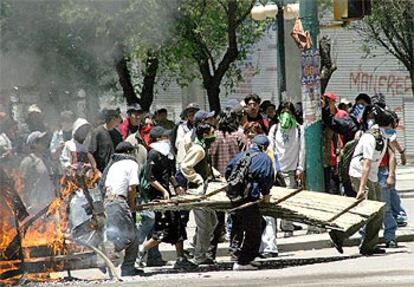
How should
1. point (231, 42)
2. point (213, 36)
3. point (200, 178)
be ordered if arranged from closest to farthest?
1. point (200, 178)
2. point (231, 42)
3. point (213, 36)

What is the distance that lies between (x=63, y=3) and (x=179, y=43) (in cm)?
1120

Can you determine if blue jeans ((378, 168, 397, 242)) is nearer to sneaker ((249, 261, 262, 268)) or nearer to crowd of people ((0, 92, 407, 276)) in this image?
crowd of people ((0, 92, 407, 276))

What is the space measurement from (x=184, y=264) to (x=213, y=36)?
1323 cm

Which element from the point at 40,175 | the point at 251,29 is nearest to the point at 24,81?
the point at 40,175

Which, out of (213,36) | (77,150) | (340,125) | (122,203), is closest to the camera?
(122,203)

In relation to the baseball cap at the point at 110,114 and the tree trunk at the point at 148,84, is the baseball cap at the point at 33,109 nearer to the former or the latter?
the baseball cap at the point at 110,114

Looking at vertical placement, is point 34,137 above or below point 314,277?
above

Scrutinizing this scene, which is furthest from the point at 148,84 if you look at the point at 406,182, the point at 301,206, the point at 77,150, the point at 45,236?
the point at 45,236

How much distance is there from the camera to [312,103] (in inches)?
527

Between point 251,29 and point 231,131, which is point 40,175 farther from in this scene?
point 251,29

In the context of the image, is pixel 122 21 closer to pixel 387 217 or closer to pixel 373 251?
pixel 373 251

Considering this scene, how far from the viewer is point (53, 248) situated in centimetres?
1032

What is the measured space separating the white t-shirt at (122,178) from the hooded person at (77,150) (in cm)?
157

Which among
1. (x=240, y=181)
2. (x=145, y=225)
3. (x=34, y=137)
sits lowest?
(x=145, y=225)
